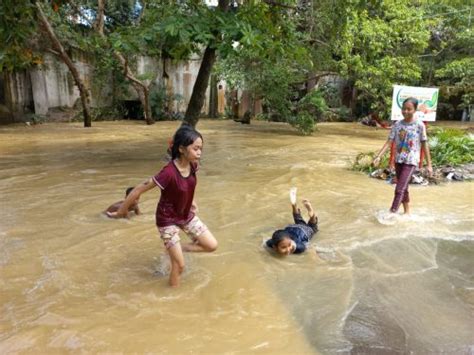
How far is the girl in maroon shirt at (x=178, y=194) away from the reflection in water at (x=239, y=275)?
391 mm

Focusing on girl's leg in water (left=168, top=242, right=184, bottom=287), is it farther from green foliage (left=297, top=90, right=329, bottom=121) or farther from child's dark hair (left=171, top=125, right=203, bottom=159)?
green foliage (left=297, top=90, right=329, bottom=121)

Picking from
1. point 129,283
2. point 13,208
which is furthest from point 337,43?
point 129,283

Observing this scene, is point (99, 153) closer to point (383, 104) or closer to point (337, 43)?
point (337, 43)

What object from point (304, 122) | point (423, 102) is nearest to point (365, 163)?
point (423, 102)

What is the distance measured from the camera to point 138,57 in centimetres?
2178

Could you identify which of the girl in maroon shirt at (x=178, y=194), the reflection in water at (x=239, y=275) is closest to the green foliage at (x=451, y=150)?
the reflection in water at (x=239, y=275)

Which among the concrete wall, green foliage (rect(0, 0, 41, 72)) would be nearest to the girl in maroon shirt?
green foliage (rect(0, 0, 41, 72))

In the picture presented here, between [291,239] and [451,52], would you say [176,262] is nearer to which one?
[291,239]

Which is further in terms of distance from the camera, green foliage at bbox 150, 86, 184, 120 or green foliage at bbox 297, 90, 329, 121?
green foliage at bbox 150, 86, 184, 120

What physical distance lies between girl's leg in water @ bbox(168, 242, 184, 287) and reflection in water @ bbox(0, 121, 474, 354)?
0.32 feet

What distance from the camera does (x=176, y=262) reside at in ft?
12.0

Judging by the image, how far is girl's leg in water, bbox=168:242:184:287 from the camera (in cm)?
361

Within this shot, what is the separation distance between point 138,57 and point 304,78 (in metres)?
8.62

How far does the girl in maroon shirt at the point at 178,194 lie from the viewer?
11.5ft
